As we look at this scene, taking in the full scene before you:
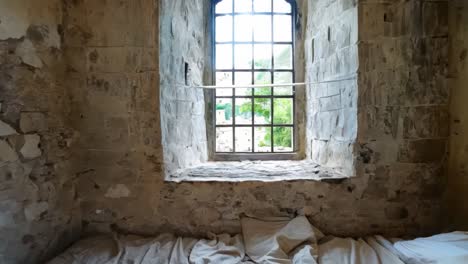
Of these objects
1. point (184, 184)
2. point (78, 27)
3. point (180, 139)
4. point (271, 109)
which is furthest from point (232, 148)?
point (78, 27)

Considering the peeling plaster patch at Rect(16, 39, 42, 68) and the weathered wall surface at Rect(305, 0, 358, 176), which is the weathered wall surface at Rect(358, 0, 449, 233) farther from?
the peeling plaster patch at Rect(16, 39, 42, 68)

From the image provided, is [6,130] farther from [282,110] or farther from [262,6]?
[262,6]

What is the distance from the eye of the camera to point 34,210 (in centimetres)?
144

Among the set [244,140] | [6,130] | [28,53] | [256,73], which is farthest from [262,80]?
[6,130]

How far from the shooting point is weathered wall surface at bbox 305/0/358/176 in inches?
67.2

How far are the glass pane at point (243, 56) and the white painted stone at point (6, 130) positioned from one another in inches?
65.3

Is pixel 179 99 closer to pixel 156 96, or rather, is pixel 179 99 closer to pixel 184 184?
pixel 156 96

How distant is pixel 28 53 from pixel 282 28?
1.86m

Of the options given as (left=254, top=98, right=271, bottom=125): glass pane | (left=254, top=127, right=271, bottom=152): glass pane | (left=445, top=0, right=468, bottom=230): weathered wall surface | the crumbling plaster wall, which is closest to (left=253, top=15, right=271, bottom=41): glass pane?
(left=254, top=98, right=271, bottom=125): glass pane

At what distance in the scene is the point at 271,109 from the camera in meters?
2.49

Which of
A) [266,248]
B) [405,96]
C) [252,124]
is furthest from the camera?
[252,124]

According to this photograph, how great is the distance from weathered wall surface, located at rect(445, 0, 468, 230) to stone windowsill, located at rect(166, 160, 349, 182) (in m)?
0.60

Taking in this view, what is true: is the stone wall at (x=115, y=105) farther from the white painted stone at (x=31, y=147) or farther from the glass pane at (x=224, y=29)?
the glass pane at (x=224, y=29)

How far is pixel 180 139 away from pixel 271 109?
88 cm
